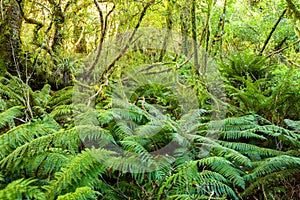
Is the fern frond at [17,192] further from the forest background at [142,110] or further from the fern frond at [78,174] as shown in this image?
the fern frond at [78,174]

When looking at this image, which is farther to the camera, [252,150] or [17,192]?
[252,150]

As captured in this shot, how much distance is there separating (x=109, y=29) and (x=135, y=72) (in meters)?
1.44

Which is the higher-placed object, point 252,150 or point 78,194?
point 78,194

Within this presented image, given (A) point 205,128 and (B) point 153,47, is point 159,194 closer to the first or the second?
(A) point 205,128

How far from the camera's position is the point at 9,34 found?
4.39 metres

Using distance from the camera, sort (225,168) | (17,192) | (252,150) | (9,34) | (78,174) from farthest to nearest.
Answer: (9,34) < (252,150) < (225,168) < (78,174) < (17,192)

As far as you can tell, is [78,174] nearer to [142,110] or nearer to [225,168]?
[225,168]

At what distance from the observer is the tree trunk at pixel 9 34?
4.45 meters

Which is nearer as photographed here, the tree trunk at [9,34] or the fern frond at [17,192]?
the fern frond at [17,192]

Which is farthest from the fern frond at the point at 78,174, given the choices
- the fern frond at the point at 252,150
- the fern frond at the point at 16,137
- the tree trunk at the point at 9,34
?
the tree trunk at the point at 9,34

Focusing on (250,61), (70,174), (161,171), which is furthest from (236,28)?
(70,174)

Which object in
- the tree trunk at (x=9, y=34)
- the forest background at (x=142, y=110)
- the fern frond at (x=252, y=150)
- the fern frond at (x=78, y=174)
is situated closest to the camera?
the fern frond at (x=78, y=174)

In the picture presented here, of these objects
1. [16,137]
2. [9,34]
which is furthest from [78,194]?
[9,34]

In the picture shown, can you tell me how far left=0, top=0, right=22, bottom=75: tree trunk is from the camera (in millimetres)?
4449
